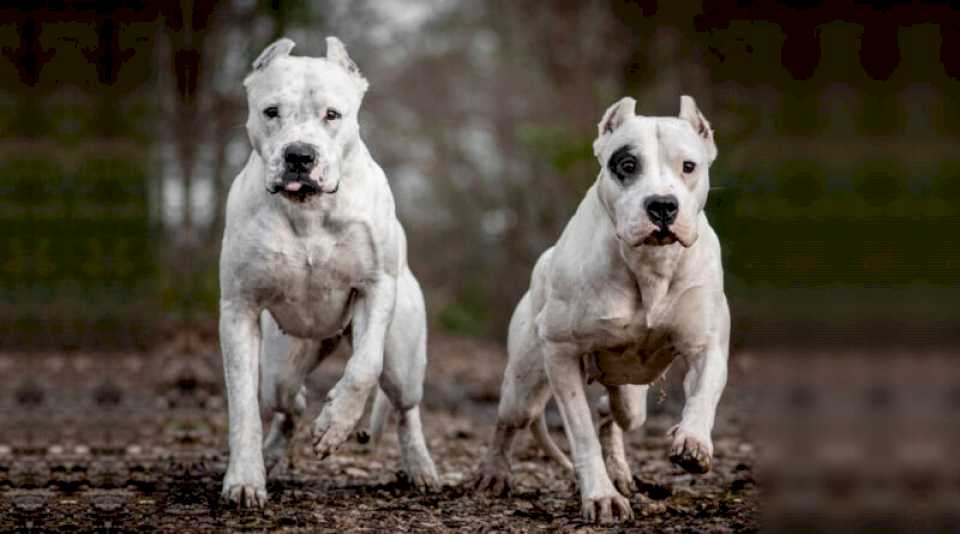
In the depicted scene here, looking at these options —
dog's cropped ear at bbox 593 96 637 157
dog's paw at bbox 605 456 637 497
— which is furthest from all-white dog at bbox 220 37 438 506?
dog's paw at bbox 605 456 637 497

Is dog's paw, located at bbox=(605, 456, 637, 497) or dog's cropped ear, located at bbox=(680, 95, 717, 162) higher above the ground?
dog's cropped ear, located at bbox=(680, 95, 717, 162)

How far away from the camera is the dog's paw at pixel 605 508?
6.33 metres

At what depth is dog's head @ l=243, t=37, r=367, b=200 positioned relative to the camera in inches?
249

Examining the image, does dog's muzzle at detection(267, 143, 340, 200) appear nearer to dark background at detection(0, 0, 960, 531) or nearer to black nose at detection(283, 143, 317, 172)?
black nose at detection(283, 143, 317, 172)

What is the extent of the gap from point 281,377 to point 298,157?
5.83ft

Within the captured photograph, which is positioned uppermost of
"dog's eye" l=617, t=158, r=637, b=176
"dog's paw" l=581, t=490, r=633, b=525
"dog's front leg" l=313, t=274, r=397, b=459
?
"dog's eye" l=617, t=158, r=637, b=176

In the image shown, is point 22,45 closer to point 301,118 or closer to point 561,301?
point 301,118

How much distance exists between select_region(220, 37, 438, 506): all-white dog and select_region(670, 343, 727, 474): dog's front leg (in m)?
1.73

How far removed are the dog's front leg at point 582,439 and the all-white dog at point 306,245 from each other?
1.01 metres

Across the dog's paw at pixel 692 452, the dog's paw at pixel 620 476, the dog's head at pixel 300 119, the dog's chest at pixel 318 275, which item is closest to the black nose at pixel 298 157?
the dog's head at pixel 300 119

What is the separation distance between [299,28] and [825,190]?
44.5ft

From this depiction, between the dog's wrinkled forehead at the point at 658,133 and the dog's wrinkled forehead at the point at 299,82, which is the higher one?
the dog's wrinkled forehead at the point at 299,82

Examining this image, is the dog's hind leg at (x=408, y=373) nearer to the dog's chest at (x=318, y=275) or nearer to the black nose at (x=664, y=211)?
the dog's chest at (x=318, y=275)

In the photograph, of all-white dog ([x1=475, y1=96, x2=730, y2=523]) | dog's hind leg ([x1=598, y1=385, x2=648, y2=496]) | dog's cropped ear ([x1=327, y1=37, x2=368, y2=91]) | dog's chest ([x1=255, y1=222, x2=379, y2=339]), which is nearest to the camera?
all-white dog ([x1=475, y1=96, x2=730, y2=523])
